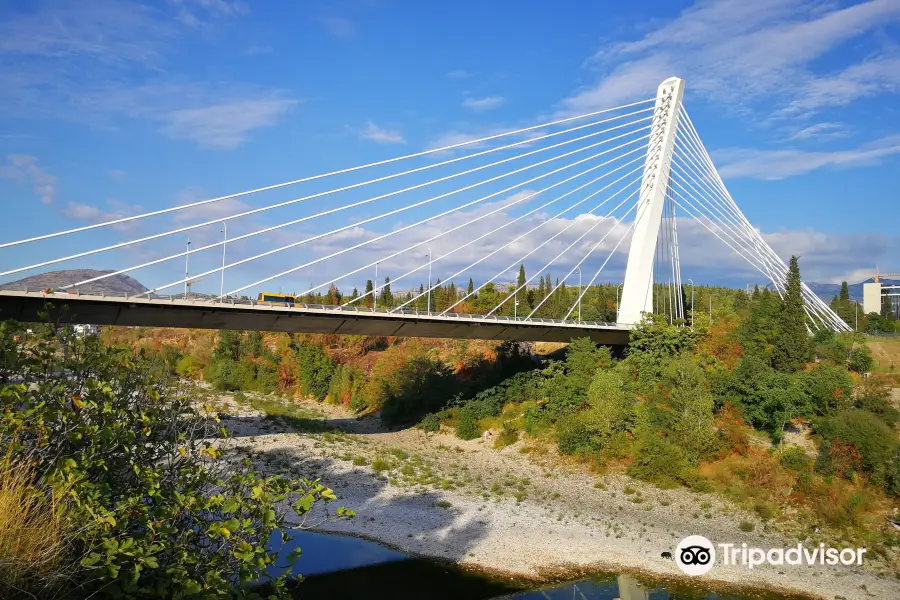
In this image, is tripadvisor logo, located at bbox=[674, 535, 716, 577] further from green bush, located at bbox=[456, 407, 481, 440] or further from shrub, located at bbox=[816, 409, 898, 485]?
green bush, located at bbox=[456, 407, 481, 440]

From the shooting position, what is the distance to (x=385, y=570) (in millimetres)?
15969

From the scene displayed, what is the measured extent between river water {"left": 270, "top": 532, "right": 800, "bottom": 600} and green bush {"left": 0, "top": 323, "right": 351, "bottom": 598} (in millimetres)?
8450

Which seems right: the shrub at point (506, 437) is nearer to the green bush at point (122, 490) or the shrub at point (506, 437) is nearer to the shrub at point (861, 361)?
the shrub at point (861, 361)

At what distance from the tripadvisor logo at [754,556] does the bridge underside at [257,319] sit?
1444 cm

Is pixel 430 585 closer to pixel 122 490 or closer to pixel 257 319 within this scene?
pixel 122 490

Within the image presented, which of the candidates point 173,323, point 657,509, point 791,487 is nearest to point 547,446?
point 657,509

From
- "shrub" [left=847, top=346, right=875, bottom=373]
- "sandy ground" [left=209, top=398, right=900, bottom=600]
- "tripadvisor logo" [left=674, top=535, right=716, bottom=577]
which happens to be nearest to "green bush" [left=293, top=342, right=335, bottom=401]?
"sandy ground" [left=209, top=398, right=900, bottom=600]

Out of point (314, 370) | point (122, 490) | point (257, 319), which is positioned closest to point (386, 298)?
point (314, 370)

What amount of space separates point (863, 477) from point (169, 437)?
22260 millimetres

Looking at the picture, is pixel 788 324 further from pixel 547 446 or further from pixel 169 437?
pixel 169 437

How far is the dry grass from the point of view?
5.54 metres

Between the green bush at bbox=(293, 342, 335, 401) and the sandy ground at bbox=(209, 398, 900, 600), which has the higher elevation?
the green bush at bbox=(293, 342, 335, 401)

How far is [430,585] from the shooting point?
49.4 feet

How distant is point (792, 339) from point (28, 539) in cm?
3185
